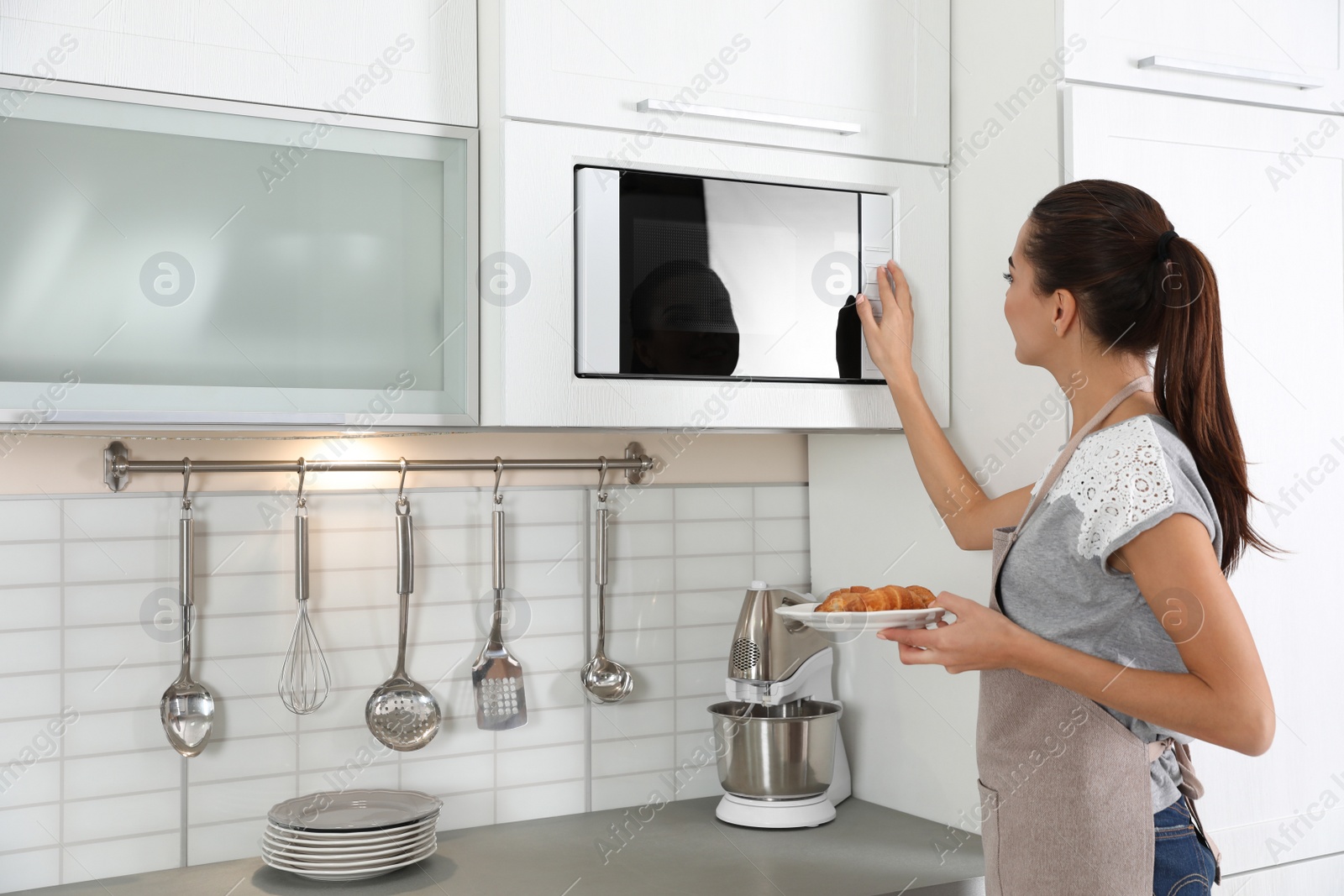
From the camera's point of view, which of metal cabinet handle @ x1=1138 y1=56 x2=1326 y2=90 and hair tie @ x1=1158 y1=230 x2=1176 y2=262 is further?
metal cabinet handle @ x1=1138 y1=56 x2=1326 y2=90

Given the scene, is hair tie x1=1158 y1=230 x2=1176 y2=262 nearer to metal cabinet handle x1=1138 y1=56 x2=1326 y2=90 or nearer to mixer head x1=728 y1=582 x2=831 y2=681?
metal cabinet handle x1=1138 y1=56 x2=1326 y2=90

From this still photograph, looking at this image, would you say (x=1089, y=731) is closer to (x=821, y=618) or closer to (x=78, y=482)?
(x=821, y=618)

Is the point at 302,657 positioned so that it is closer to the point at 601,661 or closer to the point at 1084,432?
the point at 601,661

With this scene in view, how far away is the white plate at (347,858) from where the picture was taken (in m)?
1.50

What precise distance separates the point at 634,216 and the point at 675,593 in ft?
2.24

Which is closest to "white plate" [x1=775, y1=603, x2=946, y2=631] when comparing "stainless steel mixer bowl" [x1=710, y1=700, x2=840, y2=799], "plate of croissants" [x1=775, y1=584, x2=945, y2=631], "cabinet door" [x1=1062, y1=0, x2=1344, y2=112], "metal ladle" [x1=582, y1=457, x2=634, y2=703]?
"plate of croissants" [x1=775, y1=584, x2=945, y2=631]

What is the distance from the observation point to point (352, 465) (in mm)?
1703

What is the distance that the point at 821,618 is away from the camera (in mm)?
1306

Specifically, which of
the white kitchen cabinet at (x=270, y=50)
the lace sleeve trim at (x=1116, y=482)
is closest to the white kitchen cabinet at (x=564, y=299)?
the white kitchen cabinet at (x=270, y=50)

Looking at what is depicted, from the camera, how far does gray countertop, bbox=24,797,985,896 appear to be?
1503 millimetres

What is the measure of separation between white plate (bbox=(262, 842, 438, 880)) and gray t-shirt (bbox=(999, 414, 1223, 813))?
849mm

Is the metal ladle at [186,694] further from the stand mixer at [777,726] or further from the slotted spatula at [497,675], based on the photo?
the stand mixer at [777,726]

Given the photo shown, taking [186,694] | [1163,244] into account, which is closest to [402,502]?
[186,694]

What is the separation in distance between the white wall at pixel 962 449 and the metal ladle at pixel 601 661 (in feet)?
1.22
